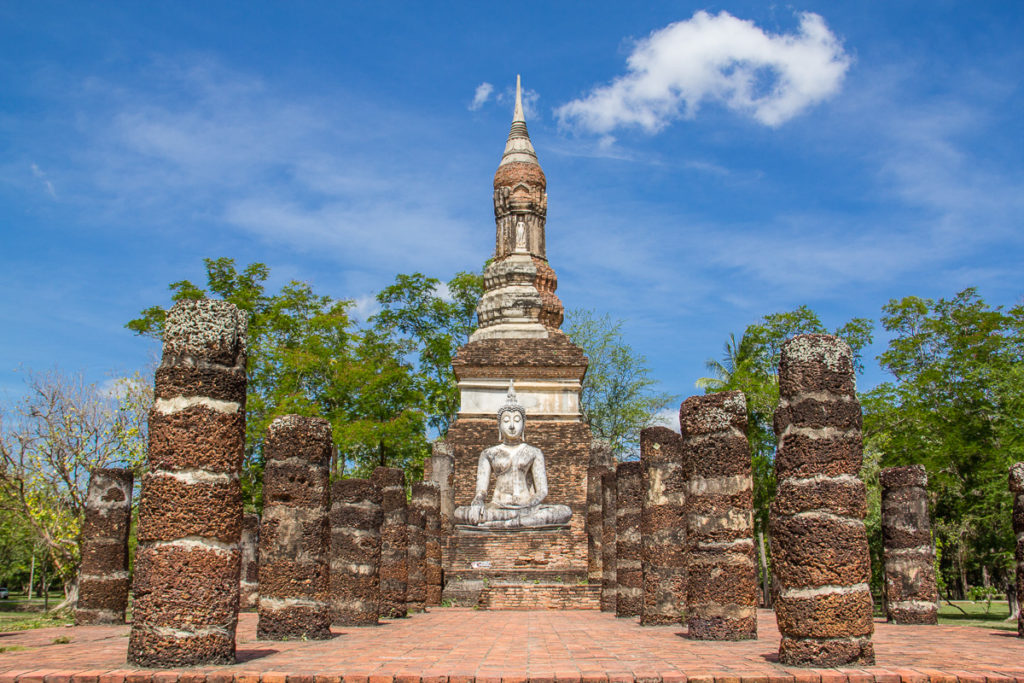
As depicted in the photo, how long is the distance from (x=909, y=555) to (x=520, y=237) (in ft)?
56.0

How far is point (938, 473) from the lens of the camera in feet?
67.7

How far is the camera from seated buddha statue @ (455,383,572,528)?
19.8 m

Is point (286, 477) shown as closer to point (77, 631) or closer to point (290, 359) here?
point (77, 631)

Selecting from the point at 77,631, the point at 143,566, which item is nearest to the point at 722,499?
the point at 143,566

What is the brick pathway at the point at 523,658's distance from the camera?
6.52 metres

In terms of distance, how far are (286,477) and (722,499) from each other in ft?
16.0

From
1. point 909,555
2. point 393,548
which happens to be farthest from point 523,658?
point 909,555

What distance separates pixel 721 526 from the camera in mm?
9500

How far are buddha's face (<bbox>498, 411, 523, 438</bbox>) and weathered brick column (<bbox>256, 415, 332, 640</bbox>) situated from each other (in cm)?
1056

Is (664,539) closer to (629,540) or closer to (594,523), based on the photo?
(629,540)

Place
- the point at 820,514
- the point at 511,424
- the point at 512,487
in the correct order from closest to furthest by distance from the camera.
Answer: the point at 820,514, the point at 512,487, the point at 511,424

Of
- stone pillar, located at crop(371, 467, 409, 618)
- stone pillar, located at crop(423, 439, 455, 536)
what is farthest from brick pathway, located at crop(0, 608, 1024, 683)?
stone pillar, located at crop(423, 439, 455, 536)

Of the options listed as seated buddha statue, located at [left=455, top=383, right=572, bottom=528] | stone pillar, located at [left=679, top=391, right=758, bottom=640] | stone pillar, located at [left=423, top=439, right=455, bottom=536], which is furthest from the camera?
stone pillar, located at [left=423, top=439, right=455, bottom=536]

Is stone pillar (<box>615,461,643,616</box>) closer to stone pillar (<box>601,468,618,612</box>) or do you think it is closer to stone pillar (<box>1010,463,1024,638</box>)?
stone pillar (<box>601,468,618,612</box>)
